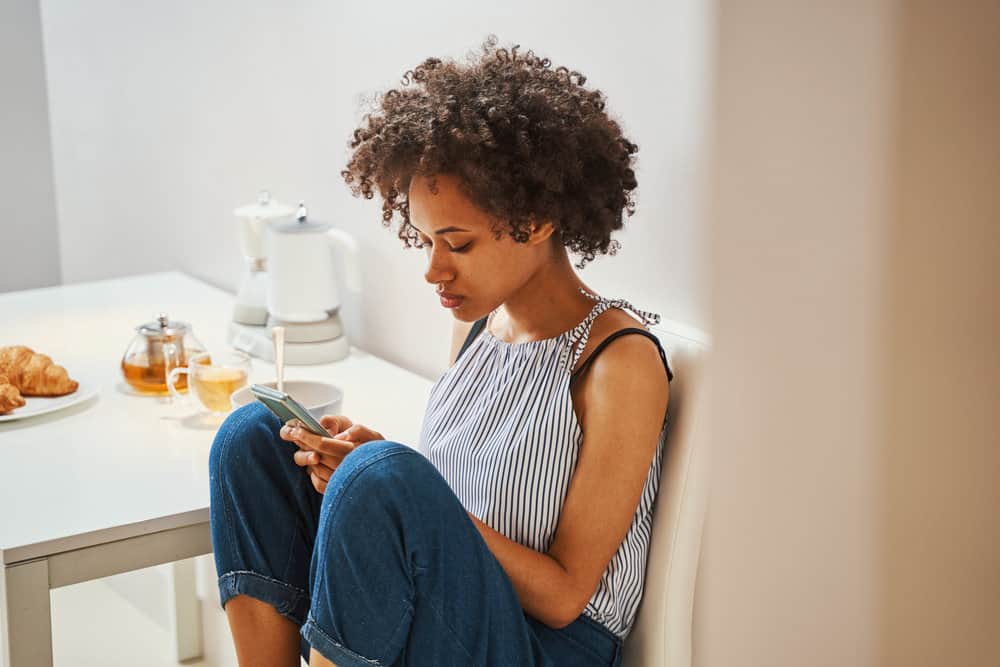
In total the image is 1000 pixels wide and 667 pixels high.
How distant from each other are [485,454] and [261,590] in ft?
0.93

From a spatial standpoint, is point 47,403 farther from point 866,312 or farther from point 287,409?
point 866,312

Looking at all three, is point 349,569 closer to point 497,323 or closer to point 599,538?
point 599,538

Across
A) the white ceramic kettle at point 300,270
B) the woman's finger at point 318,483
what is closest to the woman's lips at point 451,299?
the woman's finger at point 318,483

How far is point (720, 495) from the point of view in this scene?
197 mm

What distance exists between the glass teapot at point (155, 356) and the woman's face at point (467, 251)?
22.6 inches

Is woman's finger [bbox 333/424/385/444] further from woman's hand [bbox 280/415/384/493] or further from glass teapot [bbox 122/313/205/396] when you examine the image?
glass teapot [bbox 122/313/205/396]

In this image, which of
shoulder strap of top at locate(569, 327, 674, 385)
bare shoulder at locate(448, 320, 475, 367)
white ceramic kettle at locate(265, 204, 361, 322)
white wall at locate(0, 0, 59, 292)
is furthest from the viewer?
white wall at locate(0, 0, 59, 292)

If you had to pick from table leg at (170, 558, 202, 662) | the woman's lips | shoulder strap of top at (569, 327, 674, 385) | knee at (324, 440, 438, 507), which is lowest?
table leg at (170, 558, 202, 662)

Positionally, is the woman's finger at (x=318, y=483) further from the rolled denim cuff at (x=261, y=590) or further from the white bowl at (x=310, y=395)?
the white bowl at (x=310, y=395)

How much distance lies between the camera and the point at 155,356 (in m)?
1.59

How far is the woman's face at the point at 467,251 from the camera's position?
→ 3.73 feet

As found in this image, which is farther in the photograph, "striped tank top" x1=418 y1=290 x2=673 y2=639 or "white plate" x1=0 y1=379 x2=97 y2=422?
"white plate" x1=0 y1=379 x2=97 y2=422

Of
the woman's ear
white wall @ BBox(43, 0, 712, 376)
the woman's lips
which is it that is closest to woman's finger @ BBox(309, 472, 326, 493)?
the woman's lips

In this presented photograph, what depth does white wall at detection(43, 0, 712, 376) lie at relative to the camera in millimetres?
1338
